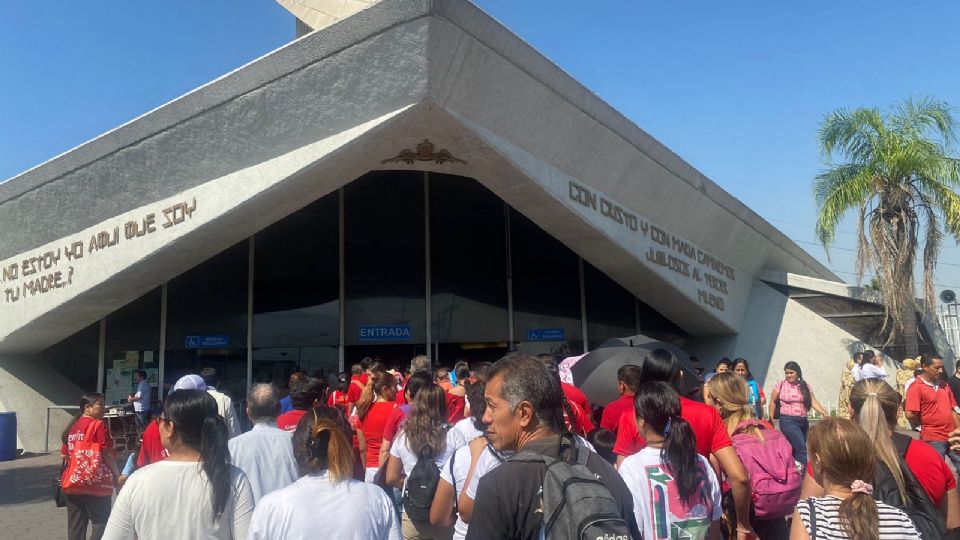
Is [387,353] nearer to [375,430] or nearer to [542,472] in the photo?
[375,430]

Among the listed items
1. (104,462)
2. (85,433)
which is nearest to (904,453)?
(104,462)

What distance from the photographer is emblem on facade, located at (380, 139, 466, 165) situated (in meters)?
13.6

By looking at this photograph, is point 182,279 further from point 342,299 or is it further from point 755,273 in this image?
point 755,273

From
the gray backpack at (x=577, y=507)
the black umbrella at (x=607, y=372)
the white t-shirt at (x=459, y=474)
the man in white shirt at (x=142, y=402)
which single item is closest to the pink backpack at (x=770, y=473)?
the white t-shirt at (x=459, y=474)

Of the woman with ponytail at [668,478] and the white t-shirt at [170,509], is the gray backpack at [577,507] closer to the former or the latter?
the woman with ponytail at [668,478]

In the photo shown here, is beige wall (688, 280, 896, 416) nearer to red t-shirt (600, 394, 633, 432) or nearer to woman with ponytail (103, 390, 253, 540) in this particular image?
red t-shirt (600, 394, 633, 432)

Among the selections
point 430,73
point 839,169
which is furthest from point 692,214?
point 430,73

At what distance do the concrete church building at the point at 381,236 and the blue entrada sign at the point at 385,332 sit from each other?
3 cm

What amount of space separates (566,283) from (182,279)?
28.8ft

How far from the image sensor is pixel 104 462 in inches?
228

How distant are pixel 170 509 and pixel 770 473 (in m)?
3.14

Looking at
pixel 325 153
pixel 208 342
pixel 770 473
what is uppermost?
pixel 325 153

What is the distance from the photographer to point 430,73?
11.8 m

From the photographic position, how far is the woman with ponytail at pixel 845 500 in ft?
8.46
